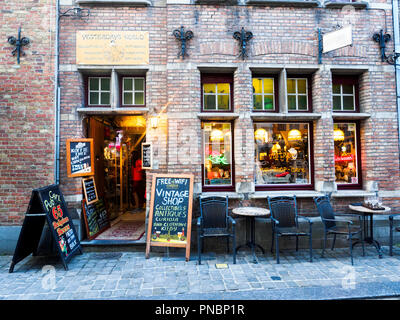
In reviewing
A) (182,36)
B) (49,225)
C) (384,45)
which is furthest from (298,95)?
(49,225)

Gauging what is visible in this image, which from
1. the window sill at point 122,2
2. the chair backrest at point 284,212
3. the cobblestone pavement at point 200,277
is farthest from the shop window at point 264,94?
the cobblestone pavement at point 200,277

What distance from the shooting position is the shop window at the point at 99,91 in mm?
5512

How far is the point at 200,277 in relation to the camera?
3.87 m

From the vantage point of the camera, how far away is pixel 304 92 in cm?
566

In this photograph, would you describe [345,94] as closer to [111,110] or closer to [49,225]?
[111,110]

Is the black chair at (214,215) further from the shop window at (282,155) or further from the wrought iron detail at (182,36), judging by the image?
the wrought iron detail at (182,36)

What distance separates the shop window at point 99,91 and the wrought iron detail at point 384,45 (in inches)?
254

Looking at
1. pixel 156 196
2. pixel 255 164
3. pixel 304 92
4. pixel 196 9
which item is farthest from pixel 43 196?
pixel 304 92

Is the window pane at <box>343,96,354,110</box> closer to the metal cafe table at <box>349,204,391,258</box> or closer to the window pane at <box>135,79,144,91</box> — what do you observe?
the metal cafe table at <box>349,204,391,258</box>

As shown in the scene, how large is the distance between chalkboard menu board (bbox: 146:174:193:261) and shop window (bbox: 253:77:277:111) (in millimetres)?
2496

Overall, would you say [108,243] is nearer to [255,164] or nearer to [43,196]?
[43,196]

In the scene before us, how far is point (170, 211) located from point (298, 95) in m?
4.09

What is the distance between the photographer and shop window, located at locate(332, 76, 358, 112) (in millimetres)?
5691

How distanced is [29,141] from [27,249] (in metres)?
2.27
